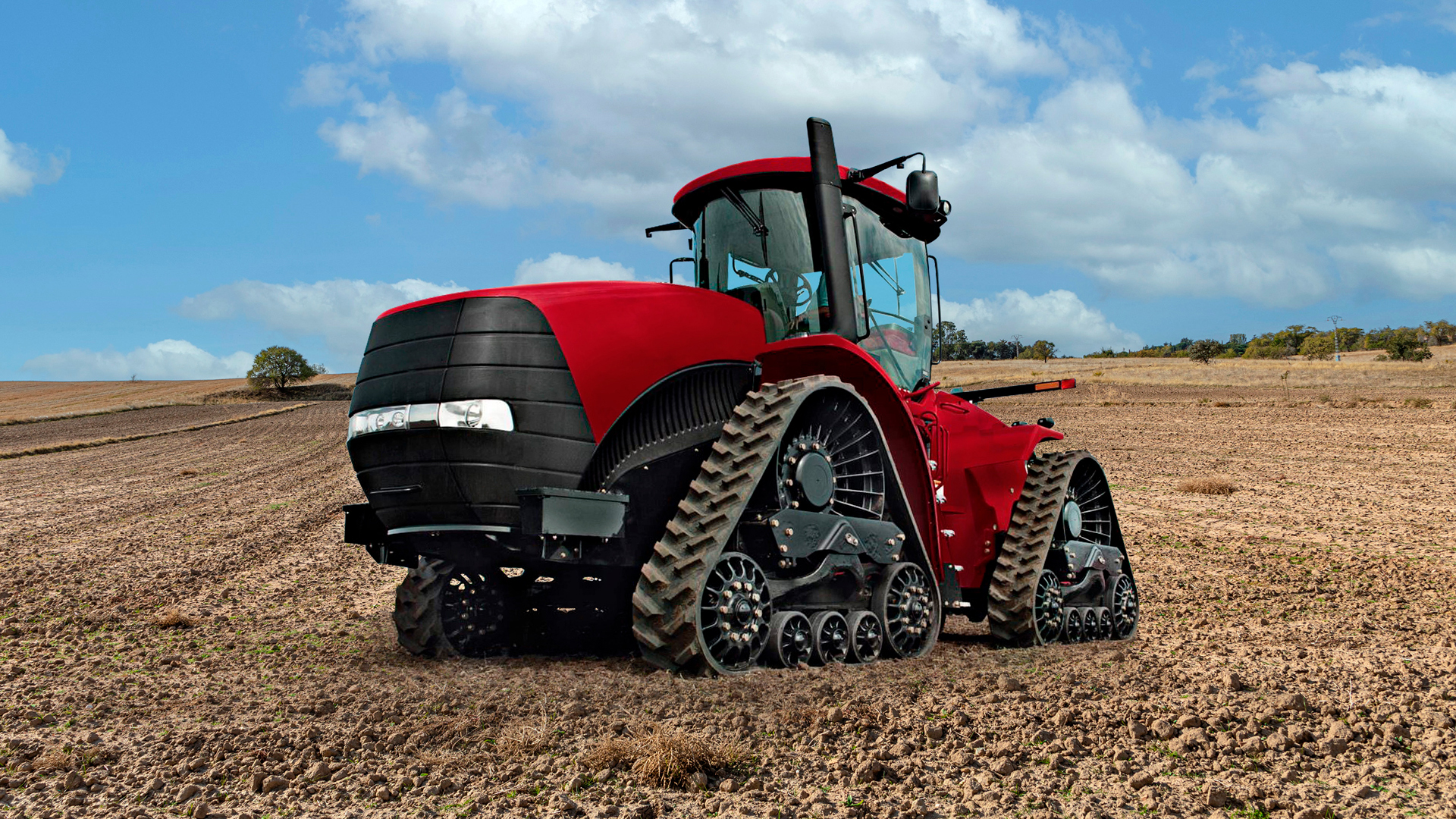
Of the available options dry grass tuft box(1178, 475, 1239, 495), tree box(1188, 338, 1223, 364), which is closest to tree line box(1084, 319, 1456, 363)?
tree box(1188, 338, 1223, 364)

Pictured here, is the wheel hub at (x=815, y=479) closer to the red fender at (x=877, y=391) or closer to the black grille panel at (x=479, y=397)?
the red fender at (x=877, y=391)

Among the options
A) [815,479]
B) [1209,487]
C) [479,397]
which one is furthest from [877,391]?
[1209,487]

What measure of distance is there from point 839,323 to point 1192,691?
2.71 meters

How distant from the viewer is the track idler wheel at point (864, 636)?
17.1 ft

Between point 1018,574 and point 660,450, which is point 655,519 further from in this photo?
point 1018,574

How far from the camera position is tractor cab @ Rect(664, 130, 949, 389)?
5.83 m

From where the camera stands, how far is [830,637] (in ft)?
16.8

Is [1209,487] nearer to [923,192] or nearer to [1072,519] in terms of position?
[1072,519]

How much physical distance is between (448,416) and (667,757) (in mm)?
2038

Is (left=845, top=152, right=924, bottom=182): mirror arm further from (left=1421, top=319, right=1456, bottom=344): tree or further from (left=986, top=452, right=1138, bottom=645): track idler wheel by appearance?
(left=1421, top=319, right=1456, bottom=344): tree

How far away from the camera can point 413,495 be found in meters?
4.80

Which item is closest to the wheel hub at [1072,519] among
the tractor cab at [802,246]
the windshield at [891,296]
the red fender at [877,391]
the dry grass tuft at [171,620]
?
the windshield at [891,296]

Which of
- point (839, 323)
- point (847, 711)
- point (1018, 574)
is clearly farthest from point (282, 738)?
point (1018, 574)

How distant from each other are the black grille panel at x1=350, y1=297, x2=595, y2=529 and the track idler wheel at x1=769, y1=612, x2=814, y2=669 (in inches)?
50.7
